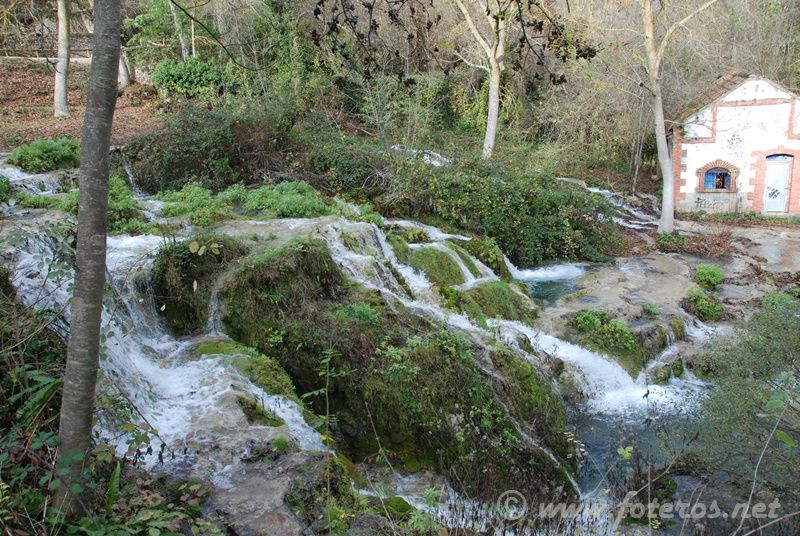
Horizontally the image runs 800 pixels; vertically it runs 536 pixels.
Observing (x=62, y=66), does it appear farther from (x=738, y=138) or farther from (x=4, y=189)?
(x=738, y=138)

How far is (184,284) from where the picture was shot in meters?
6.89

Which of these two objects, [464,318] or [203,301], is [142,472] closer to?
[203,301]

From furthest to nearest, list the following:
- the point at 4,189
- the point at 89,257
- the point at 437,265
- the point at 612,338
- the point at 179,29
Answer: the point at 179,29, the point at 437,265, the point at 4,189, the point at 612,338, the point at 89,257

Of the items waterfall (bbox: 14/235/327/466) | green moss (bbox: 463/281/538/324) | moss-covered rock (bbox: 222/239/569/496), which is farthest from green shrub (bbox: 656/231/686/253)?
waterfall (bbox: 14/235/327/466)

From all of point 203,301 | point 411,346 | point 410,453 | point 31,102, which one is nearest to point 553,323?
point 411,346

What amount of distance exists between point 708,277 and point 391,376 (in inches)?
350

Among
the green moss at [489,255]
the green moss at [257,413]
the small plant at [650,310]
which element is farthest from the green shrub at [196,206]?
the small plant at [650,310]

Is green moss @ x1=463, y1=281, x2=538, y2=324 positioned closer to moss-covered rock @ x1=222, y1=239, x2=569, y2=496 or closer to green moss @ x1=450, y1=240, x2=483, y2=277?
green moss @ x1=450, y1=240, x2=483, y2=277

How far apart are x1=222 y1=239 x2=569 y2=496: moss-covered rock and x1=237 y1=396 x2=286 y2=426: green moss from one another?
588 mm

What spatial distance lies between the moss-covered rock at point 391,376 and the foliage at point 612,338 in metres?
1.96

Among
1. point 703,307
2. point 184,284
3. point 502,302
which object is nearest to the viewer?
point 184,284

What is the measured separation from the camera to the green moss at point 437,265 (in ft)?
32.4

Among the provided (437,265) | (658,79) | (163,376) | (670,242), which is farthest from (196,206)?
(658,79)

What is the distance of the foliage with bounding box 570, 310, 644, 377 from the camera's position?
8.51 meters
